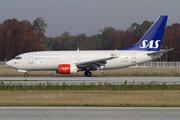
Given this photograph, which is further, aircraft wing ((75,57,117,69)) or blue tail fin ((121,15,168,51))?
blue tail fin ((121,15,168,51))

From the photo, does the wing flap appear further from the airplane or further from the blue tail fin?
the blue tail fin

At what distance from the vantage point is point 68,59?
36.7m

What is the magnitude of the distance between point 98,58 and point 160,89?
15279mm

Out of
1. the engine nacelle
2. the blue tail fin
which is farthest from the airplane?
the engine nacelle

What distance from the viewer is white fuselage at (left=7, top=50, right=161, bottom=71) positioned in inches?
1433

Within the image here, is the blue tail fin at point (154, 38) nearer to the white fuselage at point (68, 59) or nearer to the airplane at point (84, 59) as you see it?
the airplane at point (84, 59)

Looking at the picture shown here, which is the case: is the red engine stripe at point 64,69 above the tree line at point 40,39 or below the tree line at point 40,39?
below

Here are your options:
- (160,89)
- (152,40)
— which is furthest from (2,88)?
(152,40)

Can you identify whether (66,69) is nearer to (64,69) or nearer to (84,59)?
(64,69)

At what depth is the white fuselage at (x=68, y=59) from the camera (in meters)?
36.4
